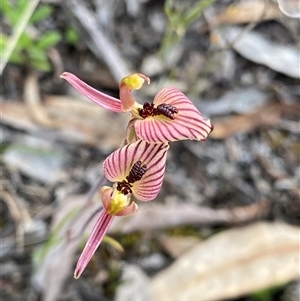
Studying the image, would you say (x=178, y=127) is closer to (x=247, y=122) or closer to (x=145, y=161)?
(x=145, y=161)

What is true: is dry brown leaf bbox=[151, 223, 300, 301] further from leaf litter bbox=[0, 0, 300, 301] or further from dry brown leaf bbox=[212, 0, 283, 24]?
dry brown leaf bbox=[212, 0, 283, 24]

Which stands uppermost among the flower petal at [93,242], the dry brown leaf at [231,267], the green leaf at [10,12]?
the green leaf at [10,12]

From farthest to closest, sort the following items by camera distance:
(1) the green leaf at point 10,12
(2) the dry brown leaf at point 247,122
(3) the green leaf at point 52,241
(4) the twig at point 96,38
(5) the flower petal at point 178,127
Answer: (2) the dry brown leaf at point 247,122 → (4) the twig at point 96,38 → (1) the green leaf at point 10,12 → (3) the green leaf at point 52,241 → (5) the flower petal at point 178,127

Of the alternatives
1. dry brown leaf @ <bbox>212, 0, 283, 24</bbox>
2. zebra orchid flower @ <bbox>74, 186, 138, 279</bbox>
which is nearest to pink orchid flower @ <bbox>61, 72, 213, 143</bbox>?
zebra orchid flower @ <bbox>74, 186, 138, 279</bbox>

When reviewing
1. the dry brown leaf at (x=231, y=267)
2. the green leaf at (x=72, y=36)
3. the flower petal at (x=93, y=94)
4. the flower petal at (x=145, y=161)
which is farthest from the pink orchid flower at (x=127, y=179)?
the green leaf at (x=72, y=36)

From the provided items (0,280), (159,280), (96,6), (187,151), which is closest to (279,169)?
(187,151)

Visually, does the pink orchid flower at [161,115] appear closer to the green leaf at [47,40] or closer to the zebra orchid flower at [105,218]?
the zebra orchid flower at [105,218]

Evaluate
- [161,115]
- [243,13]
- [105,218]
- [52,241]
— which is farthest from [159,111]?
[243,13]

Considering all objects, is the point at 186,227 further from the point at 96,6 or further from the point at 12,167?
the point at 96,6
